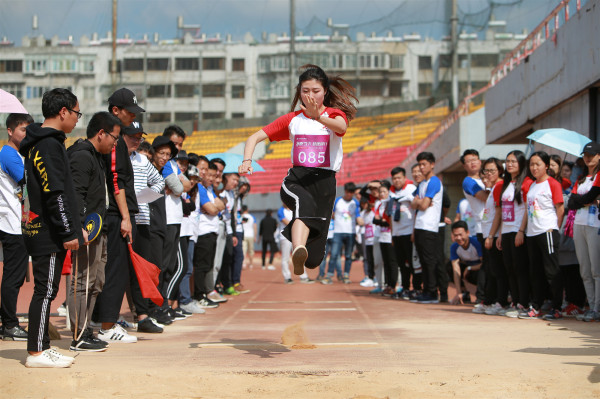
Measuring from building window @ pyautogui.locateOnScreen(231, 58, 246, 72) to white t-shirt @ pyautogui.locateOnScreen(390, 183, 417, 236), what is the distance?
58872mm

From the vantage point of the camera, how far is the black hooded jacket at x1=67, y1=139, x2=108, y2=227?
601cm

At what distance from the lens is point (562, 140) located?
9.67m

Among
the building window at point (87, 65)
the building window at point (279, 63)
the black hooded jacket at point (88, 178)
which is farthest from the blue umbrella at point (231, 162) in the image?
the building window at point (87, 65)

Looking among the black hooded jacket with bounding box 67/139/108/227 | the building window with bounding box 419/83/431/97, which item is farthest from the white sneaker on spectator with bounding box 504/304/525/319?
the building window with bounding box 419/83/431/97

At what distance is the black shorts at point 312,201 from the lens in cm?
621

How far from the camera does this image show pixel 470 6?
32656mm

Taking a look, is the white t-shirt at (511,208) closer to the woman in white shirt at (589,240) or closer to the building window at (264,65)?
the woman in white shirt at (589,240)

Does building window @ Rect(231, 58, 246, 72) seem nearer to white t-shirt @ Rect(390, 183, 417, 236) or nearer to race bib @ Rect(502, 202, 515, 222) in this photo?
white t-shirt @ Rect(390, 183, 417, 236)

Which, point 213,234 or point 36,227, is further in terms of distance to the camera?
point 213,234

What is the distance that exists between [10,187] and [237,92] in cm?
5759

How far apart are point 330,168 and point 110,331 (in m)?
2.33

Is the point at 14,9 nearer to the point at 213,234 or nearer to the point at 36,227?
the point at 213,234

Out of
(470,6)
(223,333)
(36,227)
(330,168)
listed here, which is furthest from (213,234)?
(470,6)

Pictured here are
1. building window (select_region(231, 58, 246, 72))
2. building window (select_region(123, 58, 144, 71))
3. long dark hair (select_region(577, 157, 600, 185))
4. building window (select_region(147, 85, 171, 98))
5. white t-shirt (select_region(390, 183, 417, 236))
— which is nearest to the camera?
long dark hair (select_region(577, 157, 600, 185))
